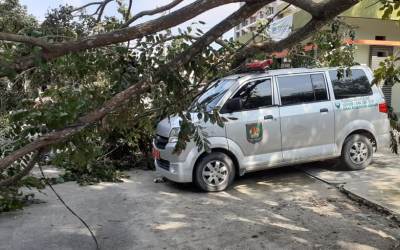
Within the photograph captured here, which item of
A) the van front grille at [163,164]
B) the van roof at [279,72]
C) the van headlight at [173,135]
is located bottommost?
the van front grille at [163,164]

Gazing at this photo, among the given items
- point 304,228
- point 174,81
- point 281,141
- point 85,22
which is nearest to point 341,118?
point 281,141

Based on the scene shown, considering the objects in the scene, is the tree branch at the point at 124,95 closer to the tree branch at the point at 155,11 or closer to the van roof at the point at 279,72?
the tree branch at the point at 155,11

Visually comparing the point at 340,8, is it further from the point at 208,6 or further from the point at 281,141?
the point at 281,141

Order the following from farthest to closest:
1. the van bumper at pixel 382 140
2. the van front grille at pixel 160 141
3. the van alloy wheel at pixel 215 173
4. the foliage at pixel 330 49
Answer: the van bumper at pixel 382 140, the van front grille at pixel 160 141, the van alloy wheel at pixel 215 173, the foliage at pixel 330 49

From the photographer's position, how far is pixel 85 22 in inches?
211

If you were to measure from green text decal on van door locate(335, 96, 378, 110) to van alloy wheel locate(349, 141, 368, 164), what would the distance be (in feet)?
2.15

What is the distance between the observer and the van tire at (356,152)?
29.2ft

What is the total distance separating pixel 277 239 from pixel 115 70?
2727 mm

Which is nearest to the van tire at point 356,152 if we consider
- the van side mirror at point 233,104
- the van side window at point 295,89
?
the van side window at point 295,89

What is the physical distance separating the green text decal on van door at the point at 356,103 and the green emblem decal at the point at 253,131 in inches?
60.0

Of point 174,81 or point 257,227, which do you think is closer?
point 174,81

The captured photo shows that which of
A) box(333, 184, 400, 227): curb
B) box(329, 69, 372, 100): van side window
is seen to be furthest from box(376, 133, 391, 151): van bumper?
box(333, 184, 400, 227): curb

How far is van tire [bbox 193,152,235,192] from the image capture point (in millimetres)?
7980

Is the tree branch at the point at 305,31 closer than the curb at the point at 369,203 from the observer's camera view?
Yes
